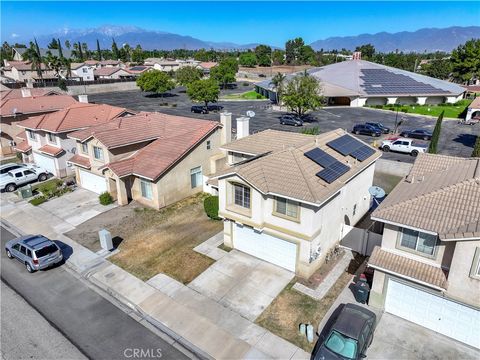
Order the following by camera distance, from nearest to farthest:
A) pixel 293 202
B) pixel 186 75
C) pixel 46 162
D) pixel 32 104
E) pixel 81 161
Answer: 1. pixel 293 202
2. pixel 81 161
3. pixel 46 162
4. pixel 32 104
5. pixel 186 75

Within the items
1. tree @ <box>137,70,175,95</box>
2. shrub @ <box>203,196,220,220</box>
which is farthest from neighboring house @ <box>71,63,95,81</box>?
shrub @ <box>203,196,220,220</box>

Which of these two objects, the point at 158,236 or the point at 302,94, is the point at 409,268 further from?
the point at 302,94

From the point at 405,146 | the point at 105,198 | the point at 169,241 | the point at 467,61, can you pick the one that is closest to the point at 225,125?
the point at 105,198

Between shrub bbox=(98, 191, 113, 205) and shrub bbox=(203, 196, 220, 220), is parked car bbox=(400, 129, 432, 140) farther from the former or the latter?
shrub bbox=(98, 191, 113, 205)

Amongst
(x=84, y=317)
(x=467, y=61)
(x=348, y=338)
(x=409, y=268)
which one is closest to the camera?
(x=348, y=338)

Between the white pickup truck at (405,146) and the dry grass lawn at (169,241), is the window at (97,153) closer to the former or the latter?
the dry grass lawn at (169,241)

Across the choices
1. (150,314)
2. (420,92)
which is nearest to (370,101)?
(420,92)

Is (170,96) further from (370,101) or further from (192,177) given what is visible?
(192,177)

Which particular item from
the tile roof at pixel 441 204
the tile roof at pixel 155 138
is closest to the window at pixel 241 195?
the tile roof at pixel 441 204
